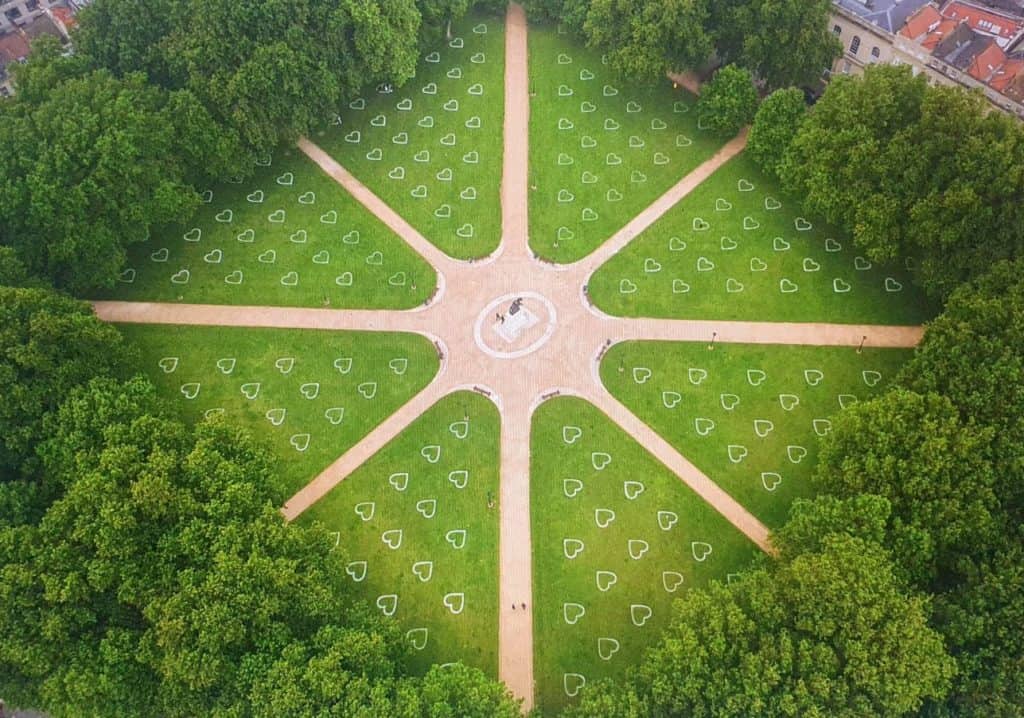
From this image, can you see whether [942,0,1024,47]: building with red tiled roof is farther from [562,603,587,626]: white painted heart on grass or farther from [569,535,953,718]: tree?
[562,603,587,626]: white painted heart on grass

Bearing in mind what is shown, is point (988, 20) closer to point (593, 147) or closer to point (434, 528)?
point (593, 147)

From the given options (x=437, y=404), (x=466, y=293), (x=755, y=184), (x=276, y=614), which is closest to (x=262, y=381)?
(x=437, y=404)

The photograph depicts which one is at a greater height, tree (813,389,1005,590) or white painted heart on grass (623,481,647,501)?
tree (813,389,1005,590)

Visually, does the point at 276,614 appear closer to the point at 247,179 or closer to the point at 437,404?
the point at 437,404

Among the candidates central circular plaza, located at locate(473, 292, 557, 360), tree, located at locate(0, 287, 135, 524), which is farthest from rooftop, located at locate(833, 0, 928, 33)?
tree, located at locate(0, 287, 135, 524)

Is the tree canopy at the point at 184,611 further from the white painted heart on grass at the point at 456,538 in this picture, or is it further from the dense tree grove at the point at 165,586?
the white painted heart on grass at the point at 456,538

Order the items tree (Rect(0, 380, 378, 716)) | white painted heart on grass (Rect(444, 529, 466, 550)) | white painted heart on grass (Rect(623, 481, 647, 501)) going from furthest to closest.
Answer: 1. white painted heart on grass (Rect(623, 481, 647, 501))
2. white painted heart on grass (Rect(444, 529, 466, 550))
3. tree (Rect(0, 380, 378, 716))
